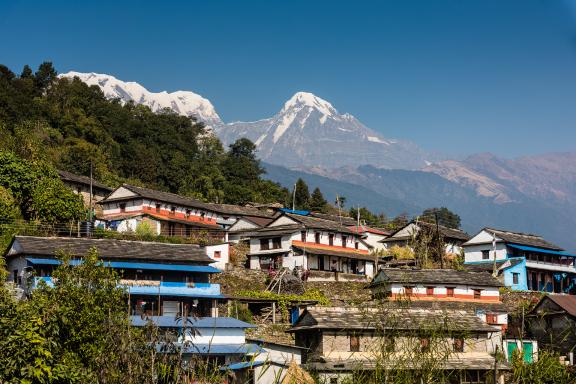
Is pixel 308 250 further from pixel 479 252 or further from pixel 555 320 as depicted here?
pixel 555 320

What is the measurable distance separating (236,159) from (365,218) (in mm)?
22401

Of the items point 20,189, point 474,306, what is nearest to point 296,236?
point 474,306

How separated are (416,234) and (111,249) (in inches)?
1416

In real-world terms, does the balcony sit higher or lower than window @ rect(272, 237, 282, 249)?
lower

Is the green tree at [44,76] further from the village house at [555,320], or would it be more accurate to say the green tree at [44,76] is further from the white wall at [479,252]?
the village house at [555,320]

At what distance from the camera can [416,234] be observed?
A: 7431 cm

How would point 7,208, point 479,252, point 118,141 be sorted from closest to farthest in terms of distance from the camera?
1. point 7,208
2. point 479,252
3. point 118,141

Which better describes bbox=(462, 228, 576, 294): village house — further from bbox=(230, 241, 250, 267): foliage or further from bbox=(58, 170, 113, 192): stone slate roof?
bbox=(58, 170, 113, 192): stone slate roof

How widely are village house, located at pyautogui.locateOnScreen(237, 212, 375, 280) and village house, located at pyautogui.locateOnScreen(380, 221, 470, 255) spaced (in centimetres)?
959

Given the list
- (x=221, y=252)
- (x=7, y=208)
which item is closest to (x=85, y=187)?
(x=221, y=252)

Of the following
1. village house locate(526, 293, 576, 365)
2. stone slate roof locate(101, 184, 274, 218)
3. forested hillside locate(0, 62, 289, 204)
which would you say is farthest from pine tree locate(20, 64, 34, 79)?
village house locate(526, 293, 576, 365)

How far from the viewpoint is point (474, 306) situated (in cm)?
5366

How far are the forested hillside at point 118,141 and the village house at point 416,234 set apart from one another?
25.8 meters

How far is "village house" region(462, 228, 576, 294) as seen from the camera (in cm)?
6600
